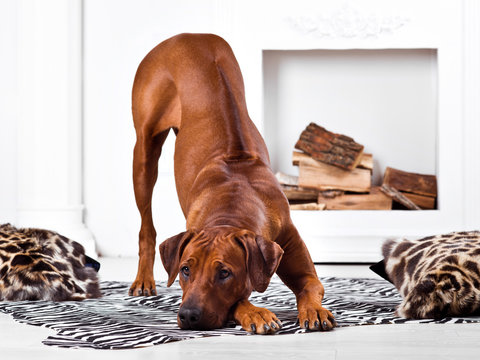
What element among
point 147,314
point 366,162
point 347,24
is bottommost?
point 147,314

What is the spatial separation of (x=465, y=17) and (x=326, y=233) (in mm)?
1441

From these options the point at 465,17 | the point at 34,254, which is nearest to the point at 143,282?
the point at 34,254

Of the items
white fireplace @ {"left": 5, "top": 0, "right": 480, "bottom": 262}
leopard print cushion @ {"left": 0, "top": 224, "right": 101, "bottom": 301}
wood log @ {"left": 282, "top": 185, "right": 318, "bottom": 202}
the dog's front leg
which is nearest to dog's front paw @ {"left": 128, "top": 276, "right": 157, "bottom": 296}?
leopard print cushion @ {"left": 0, "top": 224, "right": 101, "bottom": 301}

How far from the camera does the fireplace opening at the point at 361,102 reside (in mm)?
4465

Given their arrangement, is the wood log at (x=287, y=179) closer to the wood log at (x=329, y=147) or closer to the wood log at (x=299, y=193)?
the wood log at (x=299, y=193)

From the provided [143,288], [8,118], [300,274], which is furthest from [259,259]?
[8,118]

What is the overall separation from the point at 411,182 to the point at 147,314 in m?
2.54

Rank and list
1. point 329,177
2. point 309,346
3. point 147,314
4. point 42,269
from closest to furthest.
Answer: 1. point 309,346
2. point 147,314
3. point 42,269
4. point 329,177

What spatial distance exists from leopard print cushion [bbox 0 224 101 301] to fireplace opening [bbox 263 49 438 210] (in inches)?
80.5

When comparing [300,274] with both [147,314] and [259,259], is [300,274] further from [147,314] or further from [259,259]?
[147,314]

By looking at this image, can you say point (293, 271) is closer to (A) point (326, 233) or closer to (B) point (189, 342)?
(B) point (189, 342)

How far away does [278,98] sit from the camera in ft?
15.0

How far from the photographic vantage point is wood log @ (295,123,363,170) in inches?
171

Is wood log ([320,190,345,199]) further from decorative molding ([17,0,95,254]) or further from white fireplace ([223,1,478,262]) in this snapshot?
decorative molding ([17,0,95,254])
